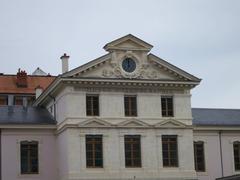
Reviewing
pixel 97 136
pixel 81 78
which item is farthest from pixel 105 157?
pixel 81 78

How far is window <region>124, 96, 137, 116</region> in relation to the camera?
46500mm

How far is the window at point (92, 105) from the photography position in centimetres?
4569

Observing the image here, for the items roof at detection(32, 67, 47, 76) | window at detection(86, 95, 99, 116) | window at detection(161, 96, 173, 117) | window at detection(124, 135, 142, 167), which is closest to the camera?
window at detection(86, 95, 99, 116)

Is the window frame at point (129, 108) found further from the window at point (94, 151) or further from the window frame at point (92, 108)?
the window at point (94, 151)

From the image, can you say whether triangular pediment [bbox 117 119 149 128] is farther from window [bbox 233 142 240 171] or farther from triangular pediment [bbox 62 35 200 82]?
window [bbox 233 142 240 171]

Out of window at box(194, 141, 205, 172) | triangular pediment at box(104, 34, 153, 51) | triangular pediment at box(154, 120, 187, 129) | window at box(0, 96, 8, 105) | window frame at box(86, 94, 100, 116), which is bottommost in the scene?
window at box(194, 141, 205, 172)

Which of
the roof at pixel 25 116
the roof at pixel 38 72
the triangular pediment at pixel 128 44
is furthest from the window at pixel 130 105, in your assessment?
the roof at pixel 38 72

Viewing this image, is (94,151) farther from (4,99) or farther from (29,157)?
(4,99)

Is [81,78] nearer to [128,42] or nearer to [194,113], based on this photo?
[128,42]

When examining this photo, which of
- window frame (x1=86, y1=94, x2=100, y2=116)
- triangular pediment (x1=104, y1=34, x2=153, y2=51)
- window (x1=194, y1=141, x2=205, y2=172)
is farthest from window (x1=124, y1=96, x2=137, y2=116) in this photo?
window (x1=194, y1=141, x2=205, y2=172)

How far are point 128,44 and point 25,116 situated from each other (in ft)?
30.7

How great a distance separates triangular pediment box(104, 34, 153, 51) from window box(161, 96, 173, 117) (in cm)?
373

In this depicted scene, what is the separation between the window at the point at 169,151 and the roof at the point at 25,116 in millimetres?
8152

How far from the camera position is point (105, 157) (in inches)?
1779
